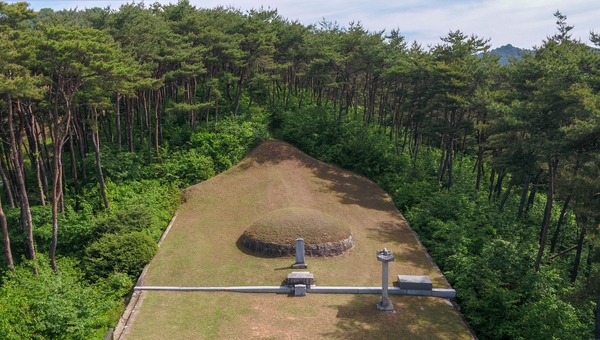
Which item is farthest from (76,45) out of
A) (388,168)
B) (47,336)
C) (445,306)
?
(388,168)

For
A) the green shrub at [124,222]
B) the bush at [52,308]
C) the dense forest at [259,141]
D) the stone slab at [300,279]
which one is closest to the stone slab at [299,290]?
the stone slab at [300,279]

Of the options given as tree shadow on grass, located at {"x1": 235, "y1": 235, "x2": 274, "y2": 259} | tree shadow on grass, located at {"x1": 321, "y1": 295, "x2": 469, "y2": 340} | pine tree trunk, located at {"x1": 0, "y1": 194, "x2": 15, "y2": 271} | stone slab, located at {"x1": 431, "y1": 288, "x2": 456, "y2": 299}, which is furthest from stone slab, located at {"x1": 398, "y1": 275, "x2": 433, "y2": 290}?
pine tree trunk, located at {"x1": 0, "y1": 194, "x2": 15, "y2": 271}

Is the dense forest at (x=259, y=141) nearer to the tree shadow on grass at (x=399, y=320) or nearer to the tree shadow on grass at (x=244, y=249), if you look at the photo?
the tree shadow on grass at (x=399, y=320)

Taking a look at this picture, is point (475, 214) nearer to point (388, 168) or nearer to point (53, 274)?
point (388, 168)

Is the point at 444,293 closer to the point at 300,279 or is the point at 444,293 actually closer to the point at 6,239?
the point at 300,279

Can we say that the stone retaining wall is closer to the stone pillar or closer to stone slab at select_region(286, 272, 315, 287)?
the stone pillar

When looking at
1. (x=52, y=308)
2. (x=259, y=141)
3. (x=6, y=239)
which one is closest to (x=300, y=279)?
(x=52, y=308)
